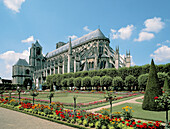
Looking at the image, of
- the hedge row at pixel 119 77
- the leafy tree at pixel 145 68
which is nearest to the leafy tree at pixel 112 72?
the hedge row at pixel 119 77

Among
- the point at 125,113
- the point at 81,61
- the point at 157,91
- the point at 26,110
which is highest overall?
the point at 81,61

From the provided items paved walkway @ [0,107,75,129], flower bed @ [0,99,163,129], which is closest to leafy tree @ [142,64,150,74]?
flower bed @ [0,99,163,129]

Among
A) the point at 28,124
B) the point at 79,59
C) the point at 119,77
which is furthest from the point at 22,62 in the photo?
the point at 28,124

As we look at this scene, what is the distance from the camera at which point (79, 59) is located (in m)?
50.7

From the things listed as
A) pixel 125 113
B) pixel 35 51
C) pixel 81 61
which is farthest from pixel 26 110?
pixel 35 51

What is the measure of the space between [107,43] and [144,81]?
32458mm

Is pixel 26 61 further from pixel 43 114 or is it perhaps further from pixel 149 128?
pixel 149 128

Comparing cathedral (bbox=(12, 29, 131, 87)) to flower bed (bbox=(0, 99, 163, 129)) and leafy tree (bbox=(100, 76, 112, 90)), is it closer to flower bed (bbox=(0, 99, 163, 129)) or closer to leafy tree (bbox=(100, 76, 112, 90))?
leafy tree (bbox=(100, 76, 112, 90))

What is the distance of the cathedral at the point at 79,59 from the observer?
46.9 m

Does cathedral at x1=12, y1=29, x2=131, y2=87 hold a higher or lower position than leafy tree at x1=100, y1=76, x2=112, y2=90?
higher

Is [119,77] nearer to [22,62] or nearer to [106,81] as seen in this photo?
[106,81]

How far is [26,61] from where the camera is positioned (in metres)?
91.9

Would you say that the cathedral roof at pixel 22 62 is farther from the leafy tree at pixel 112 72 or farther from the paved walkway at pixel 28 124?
the paved walkway at pixel 28 124

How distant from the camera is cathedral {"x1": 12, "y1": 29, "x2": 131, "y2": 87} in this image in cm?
4691
